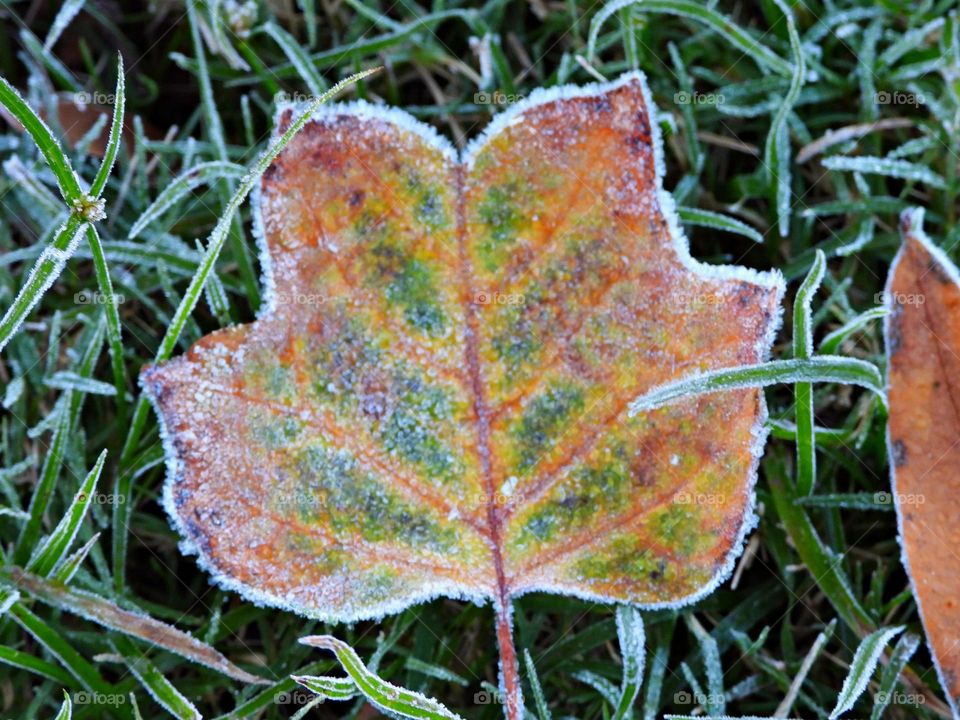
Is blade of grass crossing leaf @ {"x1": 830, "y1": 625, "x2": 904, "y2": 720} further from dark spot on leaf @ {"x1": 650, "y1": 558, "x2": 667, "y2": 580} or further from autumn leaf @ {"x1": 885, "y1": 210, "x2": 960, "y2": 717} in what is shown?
dark spot on leaf @ {"x1": 650, "y1": 558, "x2": 667, "y2": 580}

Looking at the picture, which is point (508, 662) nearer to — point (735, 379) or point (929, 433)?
point (735, 379)

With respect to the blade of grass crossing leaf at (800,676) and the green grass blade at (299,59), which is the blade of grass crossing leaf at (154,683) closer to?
the blade of grass crossing leaf at (800,676)

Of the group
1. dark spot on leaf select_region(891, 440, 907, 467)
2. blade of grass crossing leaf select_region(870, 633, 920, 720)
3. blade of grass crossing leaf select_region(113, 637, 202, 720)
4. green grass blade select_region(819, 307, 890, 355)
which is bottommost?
blade of grass crossing leaf select_region(870, 633, 920, 720)

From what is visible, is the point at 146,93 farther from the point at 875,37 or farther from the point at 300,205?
the point at 875,37

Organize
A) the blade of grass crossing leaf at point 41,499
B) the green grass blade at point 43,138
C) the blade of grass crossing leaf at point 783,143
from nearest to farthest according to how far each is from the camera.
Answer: the green grass blade at point 43,138 < the blade of grass crossing leaf at point 41,499 < the blade of grass crossing leaf at point 783,143

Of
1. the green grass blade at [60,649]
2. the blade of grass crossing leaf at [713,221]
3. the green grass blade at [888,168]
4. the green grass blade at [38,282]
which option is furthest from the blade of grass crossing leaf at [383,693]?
the green grass blade at [888,168]

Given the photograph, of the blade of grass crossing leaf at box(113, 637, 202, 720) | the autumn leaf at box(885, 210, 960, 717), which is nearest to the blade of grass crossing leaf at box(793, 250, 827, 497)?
the autumn leaf at box(885, 210, 960, 717)

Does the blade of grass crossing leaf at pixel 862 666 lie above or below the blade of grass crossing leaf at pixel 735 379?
below
